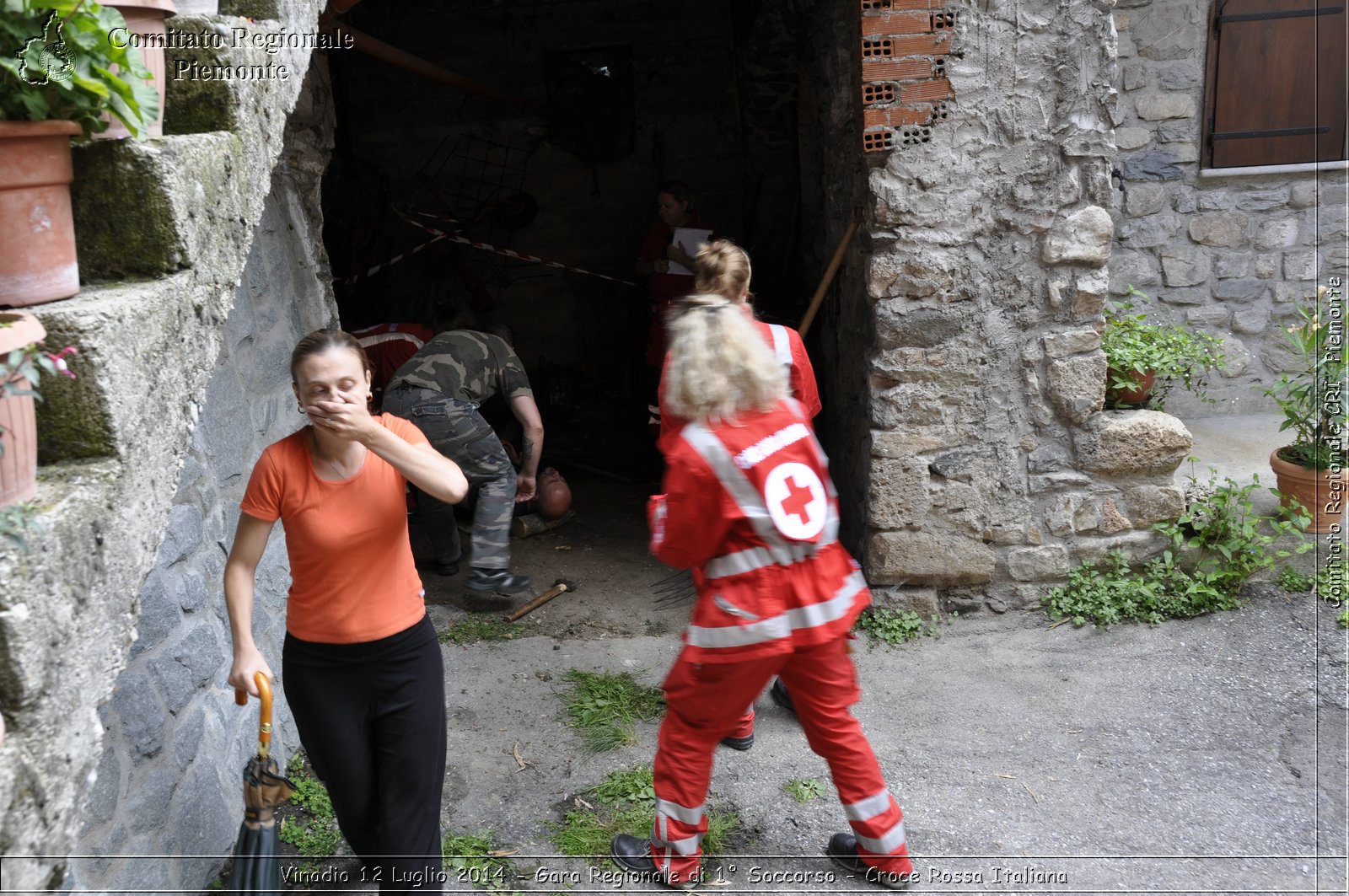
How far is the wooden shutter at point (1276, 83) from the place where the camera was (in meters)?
5.57

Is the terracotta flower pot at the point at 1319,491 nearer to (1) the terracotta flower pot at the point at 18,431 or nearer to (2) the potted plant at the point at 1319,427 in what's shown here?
(2) the potted plant at the point at 1319,427

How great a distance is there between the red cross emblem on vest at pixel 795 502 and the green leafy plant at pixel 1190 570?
7.19 ft

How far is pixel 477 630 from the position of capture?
4.64m

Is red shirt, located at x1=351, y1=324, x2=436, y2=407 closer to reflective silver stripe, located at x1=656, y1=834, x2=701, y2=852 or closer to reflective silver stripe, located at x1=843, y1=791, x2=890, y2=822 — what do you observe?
reflective silver stripe, located at x1=656, y1=834, x2=701, y2=852

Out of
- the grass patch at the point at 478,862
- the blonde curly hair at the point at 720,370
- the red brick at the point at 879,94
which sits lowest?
the grass patch at the point at 478,862

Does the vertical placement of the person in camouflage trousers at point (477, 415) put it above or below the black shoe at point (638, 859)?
above

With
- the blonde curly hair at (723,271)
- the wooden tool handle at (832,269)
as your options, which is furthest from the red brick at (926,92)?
the blonde curly hair at (723,271)

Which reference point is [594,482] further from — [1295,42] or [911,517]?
[1295,42]

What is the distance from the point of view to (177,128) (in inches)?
83.0

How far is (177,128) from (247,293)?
1491 millimetres

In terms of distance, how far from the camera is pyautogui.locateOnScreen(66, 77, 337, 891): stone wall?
2580 millimetres

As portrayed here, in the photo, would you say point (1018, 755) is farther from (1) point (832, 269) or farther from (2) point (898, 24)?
(2) point (898, 24)

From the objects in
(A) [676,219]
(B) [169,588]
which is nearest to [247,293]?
(B) [169,588]

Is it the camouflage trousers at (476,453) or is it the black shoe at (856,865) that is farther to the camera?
the camouflage trousers at (476,453)
